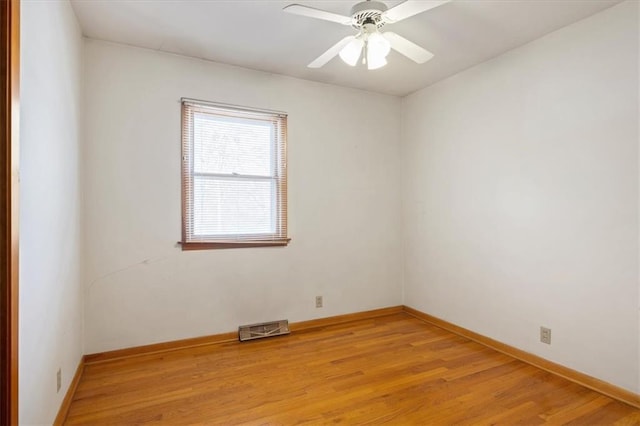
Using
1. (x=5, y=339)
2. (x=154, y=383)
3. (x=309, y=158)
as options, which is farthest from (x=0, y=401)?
(x=309, y=158)

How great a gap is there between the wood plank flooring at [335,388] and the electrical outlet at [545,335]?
0.77ft

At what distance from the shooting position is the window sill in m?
3.12

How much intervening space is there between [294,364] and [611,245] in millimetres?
2463

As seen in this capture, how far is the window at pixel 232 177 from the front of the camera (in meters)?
3.14

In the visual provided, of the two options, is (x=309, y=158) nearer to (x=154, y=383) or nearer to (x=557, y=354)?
(x=154, y=383)

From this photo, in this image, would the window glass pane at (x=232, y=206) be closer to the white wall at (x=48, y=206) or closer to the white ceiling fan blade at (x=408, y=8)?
the white wall at (x=48, y=206)

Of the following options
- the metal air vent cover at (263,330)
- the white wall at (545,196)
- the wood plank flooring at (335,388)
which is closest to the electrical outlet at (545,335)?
the white wall at (545,196)

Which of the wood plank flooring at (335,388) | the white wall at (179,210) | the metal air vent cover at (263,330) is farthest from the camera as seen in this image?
the metal air vent cover at (263,330)

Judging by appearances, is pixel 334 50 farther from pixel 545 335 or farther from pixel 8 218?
pixel 545 335

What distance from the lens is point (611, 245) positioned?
235cm

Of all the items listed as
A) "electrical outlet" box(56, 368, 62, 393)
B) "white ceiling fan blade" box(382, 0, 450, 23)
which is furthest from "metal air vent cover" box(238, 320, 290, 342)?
"white ceiling fan blade" box(382, 0, 450, 23)

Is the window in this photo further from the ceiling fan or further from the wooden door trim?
the wooden door trim

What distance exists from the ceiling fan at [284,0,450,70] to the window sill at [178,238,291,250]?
1809 mm

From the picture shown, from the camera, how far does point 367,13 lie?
81.9 inches
